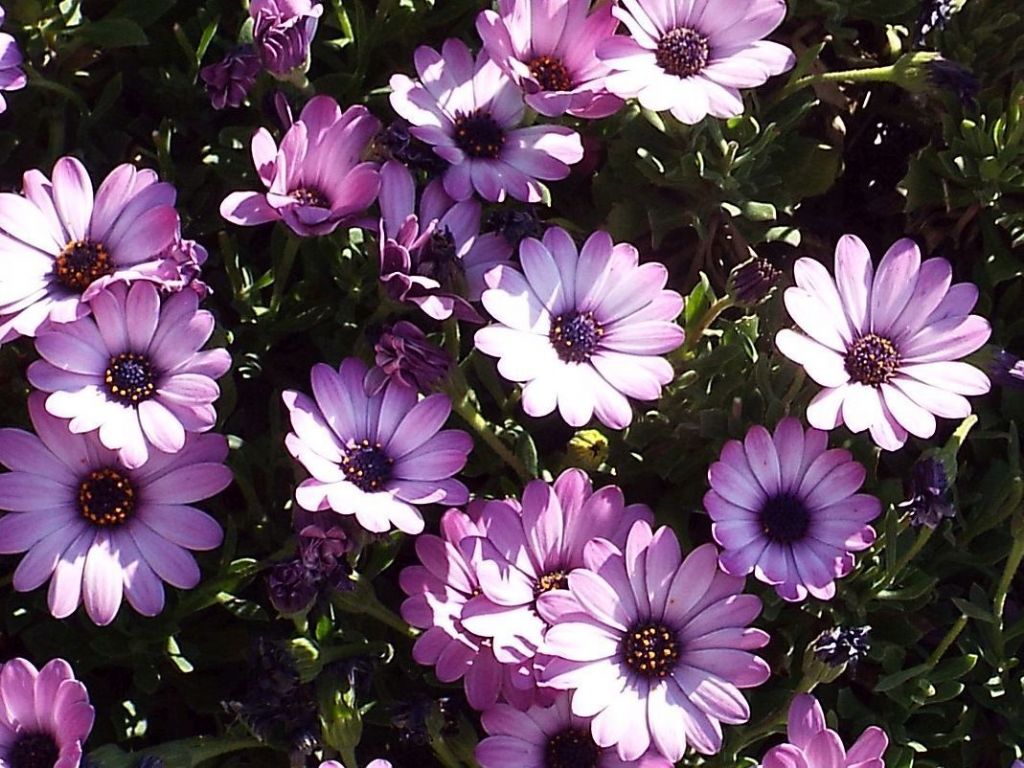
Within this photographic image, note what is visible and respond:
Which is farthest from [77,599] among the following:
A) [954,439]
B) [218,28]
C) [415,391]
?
[954,439]

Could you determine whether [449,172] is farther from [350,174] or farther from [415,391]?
[415,391]

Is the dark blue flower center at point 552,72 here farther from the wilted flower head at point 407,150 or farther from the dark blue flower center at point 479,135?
the wilted flower head at point 407,150

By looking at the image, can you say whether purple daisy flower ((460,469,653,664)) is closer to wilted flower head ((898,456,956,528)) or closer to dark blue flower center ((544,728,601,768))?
dark blue flower center ((544,728,601,768))

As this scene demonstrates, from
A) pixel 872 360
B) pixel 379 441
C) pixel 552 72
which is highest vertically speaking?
pixel 552 72

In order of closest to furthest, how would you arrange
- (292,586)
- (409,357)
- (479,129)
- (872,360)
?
1. (292,586)
2. (409,357)
3. (872,360)
4. (479,129)

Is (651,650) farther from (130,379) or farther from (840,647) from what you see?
(130,379)

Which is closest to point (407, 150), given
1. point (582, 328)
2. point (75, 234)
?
point (582, 328)

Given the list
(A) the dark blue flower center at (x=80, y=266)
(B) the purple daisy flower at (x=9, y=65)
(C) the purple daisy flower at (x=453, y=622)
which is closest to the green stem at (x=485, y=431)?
(C) the purple daisy flower at (x=453, y=622)
